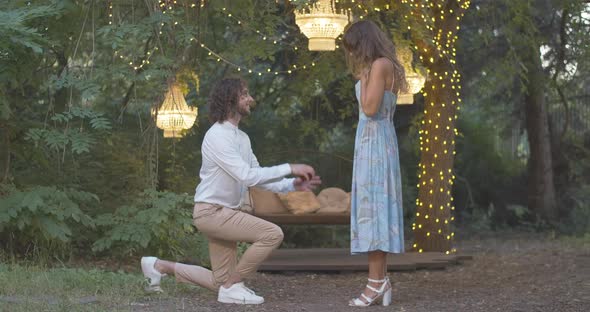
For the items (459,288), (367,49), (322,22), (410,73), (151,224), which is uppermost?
(322,22)

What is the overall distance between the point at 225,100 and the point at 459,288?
292 cm

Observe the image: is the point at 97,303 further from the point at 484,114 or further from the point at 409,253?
the point at 484,114

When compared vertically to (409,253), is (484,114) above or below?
above

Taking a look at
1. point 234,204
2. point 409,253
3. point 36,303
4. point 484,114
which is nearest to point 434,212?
point 409,253

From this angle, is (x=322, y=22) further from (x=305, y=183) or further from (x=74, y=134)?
(x=305, y=183)

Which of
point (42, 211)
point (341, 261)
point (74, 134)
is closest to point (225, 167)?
point (74, 134)

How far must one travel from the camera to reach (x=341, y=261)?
10.5 meters

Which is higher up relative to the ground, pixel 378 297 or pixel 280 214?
pixel 280 214

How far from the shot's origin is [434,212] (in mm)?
12031

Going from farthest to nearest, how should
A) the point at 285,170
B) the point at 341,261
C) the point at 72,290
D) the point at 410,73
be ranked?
the point at 410,73 → the point at 341,261 → the point at 72,290 → the point at 285,170

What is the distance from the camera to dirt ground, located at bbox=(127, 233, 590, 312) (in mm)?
6742

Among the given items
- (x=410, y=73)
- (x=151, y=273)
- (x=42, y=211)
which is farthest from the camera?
(x=410, y=73)

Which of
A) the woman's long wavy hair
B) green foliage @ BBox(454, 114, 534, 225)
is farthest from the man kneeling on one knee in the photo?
green foliage @ BBox(454, 114, 534, 225)

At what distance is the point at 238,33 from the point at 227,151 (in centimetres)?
831
